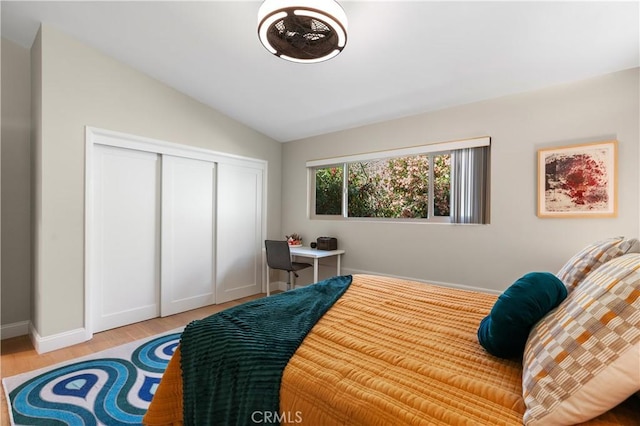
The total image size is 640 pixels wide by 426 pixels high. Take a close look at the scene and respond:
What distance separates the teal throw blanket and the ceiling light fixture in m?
1.61

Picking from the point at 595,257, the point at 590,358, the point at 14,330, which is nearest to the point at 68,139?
the point at 14,330

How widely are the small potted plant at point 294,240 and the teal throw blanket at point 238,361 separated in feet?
8.62

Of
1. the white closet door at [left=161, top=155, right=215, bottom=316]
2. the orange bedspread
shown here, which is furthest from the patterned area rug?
the white closet door at [left=161, top=155, right=215, bottom=316]

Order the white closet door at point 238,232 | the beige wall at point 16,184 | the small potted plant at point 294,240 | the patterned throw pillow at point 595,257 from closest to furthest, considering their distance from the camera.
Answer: the patterned throw pillow at point 595,257 < the beige wall at point 16,184 < the white closet door at point 238,232 < the small potted plant at point 294,240

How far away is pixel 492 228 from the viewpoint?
9.51 feet

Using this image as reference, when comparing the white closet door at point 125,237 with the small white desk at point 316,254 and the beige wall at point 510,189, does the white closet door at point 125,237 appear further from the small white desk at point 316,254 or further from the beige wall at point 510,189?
the beige wall at point 510,189

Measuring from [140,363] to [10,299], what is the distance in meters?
1.65

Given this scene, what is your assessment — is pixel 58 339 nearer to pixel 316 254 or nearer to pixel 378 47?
pixel 316 254

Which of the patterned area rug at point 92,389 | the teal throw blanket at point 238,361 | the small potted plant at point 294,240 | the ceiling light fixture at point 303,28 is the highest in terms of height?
the ceiling light fixture at point 303,28

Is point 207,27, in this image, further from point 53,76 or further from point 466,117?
point 466,117

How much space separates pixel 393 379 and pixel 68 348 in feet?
9.78

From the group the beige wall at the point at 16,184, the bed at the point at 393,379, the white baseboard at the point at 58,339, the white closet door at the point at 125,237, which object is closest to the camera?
the bed at the point at 393,379

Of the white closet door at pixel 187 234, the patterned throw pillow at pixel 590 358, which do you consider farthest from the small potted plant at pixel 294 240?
the patterned throw pillow at pixel 590 358

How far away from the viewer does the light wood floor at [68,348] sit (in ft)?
7.53
